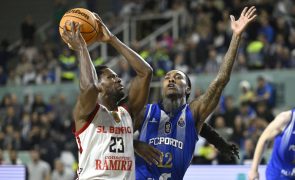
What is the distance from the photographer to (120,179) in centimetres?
657

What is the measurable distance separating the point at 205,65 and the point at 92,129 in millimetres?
11224

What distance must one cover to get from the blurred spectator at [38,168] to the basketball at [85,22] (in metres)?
8.57

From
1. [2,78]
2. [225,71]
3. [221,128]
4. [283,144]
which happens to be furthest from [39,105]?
[225,71]

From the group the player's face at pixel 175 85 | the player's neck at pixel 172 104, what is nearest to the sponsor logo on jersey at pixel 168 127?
the player's neck at pixel 172 104

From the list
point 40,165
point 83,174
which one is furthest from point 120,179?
point 40,165

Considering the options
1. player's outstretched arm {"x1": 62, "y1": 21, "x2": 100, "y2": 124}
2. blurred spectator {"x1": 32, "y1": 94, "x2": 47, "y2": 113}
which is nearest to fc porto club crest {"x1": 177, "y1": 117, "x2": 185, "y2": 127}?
player's outstretched arm {"x1": 62, "y1": 21, "x2": 100, "y2": 124}

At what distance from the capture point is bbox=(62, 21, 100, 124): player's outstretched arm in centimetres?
636

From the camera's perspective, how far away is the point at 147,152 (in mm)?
7164

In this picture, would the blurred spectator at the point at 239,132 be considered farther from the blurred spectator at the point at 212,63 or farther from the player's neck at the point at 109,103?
the player's neck at the point at 109,103

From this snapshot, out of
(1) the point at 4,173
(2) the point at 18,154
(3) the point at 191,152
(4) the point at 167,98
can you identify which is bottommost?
(2) the point at 18,154

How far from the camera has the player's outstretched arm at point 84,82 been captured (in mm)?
6359

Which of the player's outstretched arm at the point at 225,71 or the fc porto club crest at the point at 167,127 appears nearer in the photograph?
the player's outstretched arm at the point at 225,71

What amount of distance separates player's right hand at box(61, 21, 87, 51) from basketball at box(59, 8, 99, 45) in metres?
0.23

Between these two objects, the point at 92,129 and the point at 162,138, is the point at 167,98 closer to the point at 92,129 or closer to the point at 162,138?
the point at 162,138
